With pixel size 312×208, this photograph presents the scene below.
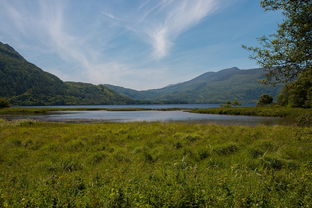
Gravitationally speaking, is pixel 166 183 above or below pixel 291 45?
below

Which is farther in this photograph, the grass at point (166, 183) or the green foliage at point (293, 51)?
the green foliage at point (293, 51)

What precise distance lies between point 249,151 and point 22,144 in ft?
60.6

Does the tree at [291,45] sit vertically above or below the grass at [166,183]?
above

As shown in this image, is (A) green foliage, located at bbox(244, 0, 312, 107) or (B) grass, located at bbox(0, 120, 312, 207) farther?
(A) green foliage, located at bbox(244, 0, 312, 107)

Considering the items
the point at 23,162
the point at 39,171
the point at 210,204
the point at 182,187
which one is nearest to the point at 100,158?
→ the point at 39,171

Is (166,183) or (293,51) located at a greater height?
(293,51)

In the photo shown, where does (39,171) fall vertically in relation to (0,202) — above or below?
below

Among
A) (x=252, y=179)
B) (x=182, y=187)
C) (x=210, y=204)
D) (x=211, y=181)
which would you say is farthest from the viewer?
(x=252, y=179)

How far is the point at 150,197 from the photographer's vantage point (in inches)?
205

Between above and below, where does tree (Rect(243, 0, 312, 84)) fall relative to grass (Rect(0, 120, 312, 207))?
above

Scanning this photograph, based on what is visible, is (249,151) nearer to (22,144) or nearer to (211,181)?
(211,181)

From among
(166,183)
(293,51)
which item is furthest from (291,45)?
(166,183)

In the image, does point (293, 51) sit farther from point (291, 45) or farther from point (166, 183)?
point (166, 183)

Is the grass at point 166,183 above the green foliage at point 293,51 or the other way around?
the other way around
